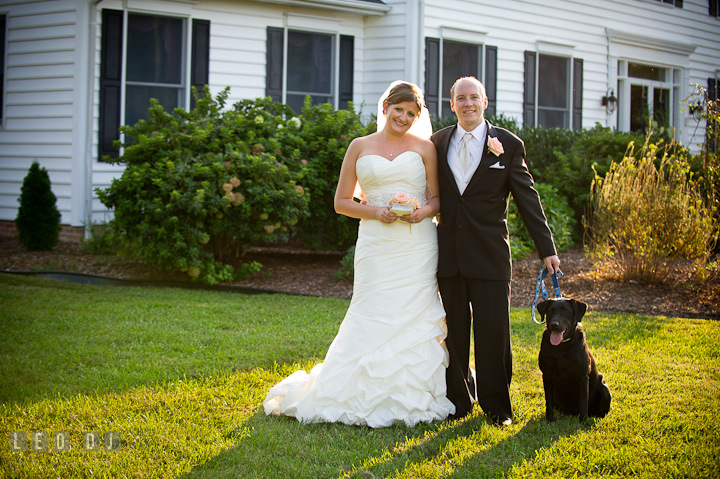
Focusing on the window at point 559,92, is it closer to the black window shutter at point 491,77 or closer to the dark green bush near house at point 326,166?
the black window shutter at point 491,77

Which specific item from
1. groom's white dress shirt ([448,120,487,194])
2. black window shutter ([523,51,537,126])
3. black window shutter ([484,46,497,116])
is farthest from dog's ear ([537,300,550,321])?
black window shutter ([523,51,537,126])

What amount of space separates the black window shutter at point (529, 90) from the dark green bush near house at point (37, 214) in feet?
31.3

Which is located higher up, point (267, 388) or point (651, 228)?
point (651, 228)

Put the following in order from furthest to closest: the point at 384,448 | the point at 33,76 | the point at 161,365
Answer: the point at 33,76 < the point at 161,365 < the point at 384,448

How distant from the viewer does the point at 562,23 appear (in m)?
13.6

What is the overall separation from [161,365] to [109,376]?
404mm

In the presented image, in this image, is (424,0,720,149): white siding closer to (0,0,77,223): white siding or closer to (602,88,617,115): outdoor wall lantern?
(602,88,617,115): outdoor wall lantern

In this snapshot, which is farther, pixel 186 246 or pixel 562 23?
pixel 562 23

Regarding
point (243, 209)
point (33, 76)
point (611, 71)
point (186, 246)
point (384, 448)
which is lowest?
point (384, 448)

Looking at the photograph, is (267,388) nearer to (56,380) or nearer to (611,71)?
(56,380)

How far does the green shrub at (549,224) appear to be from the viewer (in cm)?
904

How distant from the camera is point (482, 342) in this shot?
3.76 m

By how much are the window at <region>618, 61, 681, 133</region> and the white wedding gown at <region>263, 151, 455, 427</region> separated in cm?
1290

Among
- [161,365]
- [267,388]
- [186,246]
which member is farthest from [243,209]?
[267,388]
